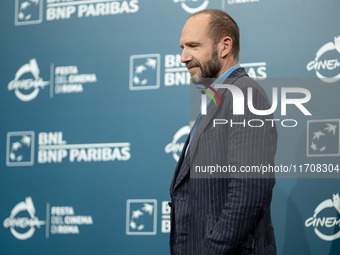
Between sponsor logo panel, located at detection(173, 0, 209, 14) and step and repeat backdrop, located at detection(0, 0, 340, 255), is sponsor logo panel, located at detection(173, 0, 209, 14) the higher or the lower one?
the higher one

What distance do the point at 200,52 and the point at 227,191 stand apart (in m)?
0.62

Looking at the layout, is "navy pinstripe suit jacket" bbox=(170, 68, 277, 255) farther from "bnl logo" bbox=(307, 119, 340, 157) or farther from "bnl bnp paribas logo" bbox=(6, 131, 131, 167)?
"bnl bnp paribas logo" bbox=(6, 131, 131, 167)

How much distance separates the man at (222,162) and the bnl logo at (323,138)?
0.91 meters

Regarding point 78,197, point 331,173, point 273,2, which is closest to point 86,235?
point 78,197

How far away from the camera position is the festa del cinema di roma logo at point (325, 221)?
120 inches

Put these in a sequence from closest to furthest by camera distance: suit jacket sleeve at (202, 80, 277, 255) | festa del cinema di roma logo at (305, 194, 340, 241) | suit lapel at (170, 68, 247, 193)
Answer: suit jacket sleeve at (202, 80, 277, 255), suit lapel at (170, 68, 247, 193), festa del cinema di roma logo at (305, 194, 340, 241)

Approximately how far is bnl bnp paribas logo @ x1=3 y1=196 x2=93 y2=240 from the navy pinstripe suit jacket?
1550mm

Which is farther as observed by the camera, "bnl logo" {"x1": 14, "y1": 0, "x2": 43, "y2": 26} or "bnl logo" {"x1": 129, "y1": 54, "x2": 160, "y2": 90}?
"bnl logo" {"x1": 14, "y1": 0, "x2": 43, "y2": 26}

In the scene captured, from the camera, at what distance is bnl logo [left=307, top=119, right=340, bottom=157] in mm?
3066

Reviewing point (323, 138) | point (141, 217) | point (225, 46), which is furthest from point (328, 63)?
point (141, 217)

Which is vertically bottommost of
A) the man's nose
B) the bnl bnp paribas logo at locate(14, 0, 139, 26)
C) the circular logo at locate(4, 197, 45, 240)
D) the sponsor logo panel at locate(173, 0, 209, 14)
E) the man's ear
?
the circular logo at locate(4, 197, 45, 240)

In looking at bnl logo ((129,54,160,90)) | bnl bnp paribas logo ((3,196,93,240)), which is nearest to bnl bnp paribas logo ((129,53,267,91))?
bnl logo ((129,54,160,90))

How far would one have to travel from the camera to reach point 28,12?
4051 mm

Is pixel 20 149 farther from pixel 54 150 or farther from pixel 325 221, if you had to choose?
pixel 325 221
